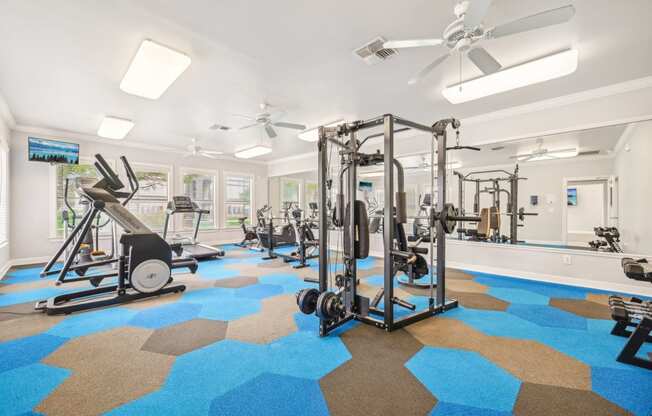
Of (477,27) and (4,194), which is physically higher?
(477,27)

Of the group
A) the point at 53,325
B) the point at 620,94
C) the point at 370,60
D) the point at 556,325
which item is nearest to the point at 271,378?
the point at 53,325

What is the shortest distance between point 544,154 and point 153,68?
5.81 meters

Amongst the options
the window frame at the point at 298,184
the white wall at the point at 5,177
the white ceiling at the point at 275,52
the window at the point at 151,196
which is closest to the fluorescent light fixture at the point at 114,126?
the white ceiling at the point at 275,52

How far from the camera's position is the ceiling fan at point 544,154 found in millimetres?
4438

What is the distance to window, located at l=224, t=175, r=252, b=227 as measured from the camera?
891 centimetres

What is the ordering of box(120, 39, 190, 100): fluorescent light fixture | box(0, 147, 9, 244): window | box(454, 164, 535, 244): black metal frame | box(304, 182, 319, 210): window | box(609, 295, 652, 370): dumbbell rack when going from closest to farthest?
1. box(609, 295, 652, 370): dumbbell rack
2. box(120, 39, 190, 100): fluorescent light fixture
3. box(0, 147, 9, 244): window
4. box(454, 164, 535, 244): black metal frame
5. box(304, 182, 319, 210): window

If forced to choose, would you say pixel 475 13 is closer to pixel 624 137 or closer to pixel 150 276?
pixel 624 137

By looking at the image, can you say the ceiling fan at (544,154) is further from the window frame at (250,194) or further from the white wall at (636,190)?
the window frame at (250,194)

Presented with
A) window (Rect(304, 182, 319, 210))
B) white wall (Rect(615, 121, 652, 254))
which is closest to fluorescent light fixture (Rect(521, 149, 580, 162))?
white wall (Rect(615, 121, 652, 254))

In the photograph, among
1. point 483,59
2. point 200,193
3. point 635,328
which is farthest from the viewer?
point 200,193

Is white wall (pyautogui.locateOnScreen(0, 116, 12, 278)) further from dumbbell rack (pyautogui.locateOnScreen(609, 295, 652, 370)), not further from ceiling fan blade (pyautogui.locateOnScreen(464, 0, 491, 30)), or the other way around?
dumbbell rack (pyautogui.locateOnScreen(609, 295, 652, 370))

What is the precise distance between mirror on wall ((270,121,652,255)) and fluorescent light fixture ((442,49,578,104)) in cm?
154

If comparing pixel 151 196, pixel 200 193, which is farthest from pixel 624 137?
pixel 151 196

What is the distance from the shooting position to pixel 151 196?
7492 mm
